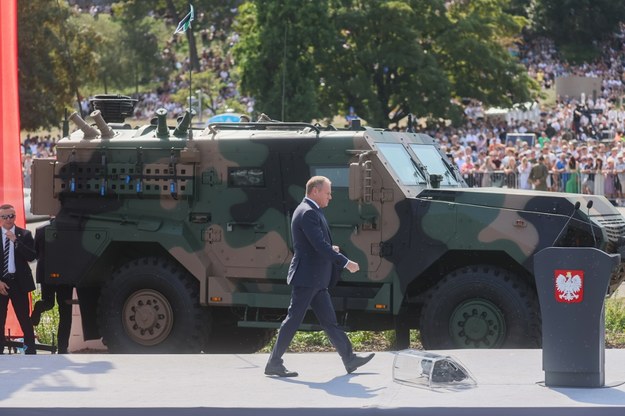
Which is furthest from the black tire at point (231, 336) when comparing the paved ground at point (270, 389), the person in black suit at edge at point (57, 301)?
the paved ground at point (270, 389)

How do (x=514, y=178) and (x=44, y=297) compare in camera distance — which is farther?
(x=514, y=178)

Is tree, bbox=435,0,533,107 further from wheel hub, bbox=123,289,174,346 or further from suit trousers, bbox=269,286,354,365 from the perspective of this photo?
suit trousers, bbox=269,286,354,365

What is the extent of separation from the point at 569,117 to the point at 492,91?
5.58 meters

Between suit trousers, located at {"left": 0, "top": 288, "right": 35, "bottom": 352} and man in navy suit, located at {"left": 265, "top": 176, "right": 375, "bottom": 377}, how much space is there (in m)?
3.77

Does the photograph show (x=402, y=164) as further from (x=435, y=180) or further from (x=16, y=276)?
(x=16, y=276)

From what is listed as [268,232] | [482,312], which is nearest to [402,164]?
[268,232]

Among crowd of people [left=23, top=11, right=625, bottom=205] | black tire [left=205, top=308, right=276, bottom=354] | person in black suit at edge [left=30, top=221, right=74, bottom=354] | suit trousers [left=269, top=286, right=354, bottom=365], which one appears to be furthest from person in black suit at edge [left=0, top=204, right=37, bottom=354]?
crowd of people [left=23, top=11, right=625, bottom=205]

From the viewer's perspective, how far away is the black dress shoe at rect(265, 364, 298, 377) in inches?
445

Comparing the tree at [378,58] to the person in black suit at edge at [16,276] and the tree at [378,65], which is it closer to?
the tree at [378,65]

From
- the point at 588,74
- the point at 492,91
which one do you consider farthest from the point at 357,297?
the point at 588,74

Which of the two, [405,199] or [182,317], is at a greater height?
[405,199]

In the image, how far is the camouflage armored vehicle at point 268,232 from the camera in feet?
42.7

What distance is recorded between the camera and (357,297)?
529 inches

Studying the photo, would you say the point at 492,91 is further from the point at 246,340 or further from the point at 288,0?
the point at 246,340
